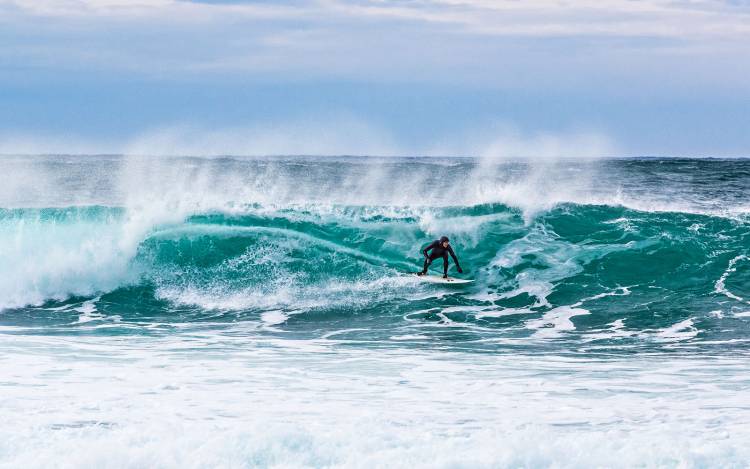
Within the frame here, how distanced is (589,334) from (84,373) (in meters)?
7.30

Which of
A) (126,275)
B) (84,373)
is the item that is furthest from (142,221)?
(84,373)

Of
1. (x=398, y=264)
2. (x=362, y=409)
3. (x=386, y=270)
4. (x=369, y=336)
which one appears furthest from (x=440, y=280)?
(x=362, y=409)

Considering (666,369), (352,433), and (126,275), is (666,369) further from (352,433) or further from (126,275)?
(126,275)

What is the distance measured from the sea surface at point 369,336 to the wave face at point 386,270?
0.22 feet

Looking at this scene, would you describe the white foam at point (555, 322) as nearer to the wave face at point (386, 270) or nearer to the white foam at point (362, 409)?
the wave face at point (386, 270)

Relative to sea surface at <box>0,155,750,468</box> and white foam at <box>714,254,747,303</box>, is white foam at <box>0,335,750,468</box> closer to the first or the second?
sea surface at <box>0,155,750,468</box>

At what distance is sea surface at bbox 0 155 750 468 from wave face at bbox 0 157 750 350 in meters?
0.07

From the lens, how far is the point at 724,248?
59.0ft

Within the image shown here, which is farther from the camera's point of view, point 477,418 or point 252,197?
point 252,197

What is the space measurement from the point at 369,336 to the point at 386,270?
4681 millimetres

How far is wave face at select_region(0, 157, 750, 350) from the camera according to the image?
13.5m

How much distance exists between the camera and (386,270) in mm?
17125

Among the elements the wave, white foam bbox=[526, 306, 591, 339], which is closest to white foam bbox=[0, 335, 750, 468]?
white foam bbox=[526, 306, 591, 339]

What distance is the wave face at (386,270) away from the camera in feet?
44.3
